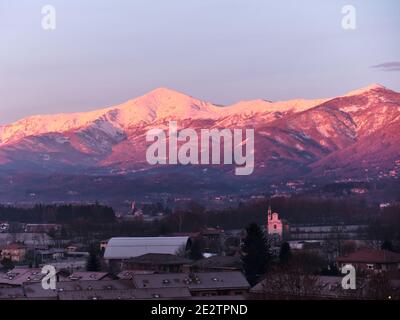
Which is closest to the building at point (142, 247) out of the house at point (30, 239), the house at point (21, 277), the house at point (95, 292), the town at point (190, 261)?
the town at point (190, 261)

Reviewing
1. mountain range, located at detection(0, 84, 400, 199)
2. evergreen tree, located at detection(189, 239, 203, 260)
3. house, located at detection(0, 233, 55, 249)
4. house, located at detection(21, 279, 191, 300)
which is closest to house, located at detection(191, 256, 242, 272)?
evergreen tree, located at detection(189, 239, 203, 260)

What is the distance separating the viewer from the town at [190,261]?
42.3 ft

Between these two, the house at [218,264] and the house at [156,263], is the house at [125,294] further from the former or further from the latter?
the house at [156,263]

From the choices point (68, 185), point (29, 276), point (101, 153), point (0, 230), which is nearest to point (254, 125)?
point (101, 153)

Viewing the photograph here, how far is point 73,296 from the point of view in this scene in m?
12.3

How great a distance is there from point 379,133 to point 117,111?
64.6 m

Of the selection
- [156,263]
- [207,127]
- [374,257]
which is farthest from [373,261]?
[207,127]

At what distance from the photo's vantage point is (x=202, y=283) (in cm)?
1521

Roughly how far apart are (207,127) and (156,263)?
94019mm

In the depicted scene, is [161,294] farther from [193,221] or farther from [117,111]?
[117,111]

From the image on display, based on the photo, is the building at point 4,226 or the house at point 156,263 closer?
the house at point 156,263
